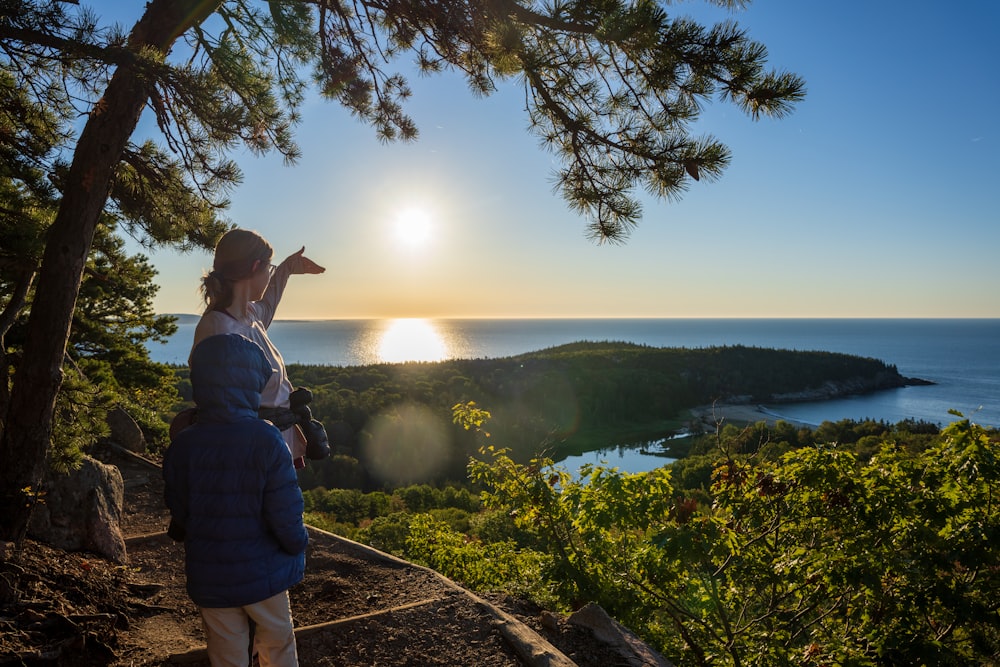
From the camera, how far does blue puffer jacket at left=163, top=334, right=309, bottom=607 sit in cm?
182

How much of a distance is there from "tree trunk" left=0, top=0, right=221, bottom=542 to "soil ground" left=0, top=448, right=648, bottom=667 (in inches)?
20.3

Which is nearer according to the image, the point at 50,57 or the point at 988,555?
the point at 988,555

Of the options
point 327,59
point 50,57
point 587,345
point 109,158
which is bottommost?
point 587,345

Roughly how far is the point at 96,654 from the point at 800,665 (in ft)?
13.8

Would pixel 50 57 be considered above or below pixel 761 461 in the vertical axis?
above

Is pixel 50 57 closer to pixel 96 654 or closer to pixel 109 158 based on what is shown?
pixel 109 158

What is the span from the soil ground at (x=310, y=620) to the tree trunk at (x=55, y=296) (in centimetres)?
52

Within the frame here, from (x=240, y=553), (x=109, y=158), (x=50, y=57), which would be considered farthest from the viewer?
(x=109, y=158)

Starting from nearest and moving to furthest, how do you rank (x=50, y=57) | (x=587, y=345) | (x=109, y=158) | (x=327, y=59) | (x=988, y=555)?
(x=988, y=555) → (x=50, y=57) → (x=109, y=158) → (x=327, y=59) → (x=587, y=345)

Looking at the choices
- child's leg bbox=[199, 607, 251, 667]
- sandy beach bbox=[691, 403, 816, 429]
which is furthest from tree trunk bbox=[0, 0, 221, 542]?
sandy beach bbox=[691, 403, 816, 429]

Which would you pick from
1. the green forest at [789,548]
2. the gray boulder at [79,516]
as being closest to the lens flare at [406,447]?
the gray boulder at [79,516]

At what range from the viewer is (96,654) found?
9.35ft

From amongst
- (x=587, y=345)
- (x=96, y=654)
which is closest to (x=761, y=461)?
(x=96, y=654)

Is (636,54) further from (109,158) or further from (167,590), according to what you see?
(167,590)
